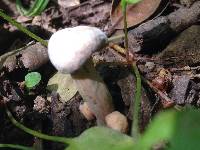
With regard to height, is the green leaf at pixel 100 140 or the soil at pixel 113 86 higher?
the green leaf at pixel 100 140

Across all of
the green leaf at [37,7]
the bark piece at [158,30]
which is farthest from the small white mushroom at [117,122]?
the green leaf at [37,7]

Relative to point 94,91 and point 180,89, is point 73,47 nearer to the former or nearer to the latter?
point 94,91

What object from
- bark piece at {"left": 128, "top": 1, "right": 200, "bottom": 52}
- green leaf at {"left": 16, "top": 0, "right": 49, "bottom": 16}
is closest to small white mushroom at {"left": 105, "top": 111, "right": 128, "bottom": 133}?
bark piece at {"left": 128, "top": 1, "right": 200, "bottom": 52}

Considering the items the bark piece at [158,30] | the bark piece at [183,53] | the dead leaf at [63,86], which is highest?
the bark piece at [158,30]

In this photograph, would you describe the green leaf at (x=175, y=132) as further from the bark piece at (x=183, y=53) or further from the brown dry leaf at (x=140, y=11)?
the brown dry leaf at (x=140, y=11)

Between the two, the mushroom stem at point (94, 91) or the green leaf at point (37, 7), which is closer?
the mushroom stem at point (94, 91)

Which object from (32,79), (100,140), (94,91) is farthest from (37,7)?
(100,140)
